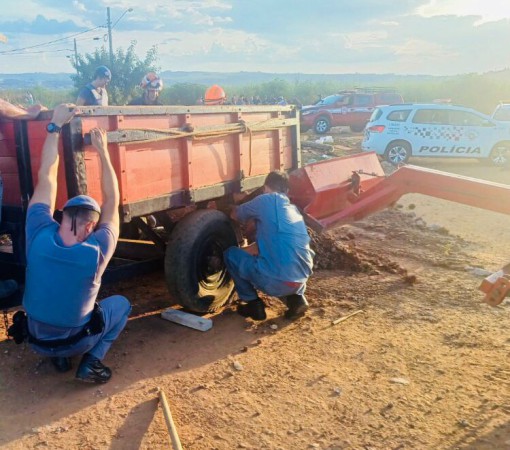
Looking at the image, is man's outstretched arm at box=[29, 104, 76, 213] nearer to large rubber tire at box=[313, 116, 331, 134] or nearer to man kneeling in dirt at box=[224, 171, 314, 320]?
man kneeling in dirt at box=[224, 171, 314, 320]

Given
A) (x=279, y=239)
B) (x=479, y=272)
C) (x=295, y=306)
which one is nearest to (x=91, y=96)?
(x=279, y=239)

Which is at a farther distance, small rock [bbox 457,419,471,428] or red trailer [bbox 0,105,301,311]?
red trailer [bbox 0,105,301,311]

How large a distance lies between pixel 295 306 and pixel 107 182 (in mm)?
2129

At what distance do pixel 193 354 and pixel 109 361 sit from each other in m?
0.64

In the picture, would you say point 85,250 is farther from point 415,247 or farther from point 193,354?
point 415,247

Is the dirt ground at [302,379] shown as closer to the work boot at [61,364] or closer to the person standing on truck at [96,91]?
the work boot at [61,364]

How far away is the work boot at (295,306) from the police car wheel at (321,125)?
1968 cm

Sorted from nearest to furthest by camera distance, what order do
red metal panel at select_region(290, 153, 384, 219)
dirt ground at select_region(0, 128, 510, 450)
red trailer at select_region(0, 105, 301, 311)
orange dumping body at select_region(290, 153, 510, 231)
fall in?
dirt ground at select_region(0, 128, 510, 450) < red trailer at select_region(0, 105, 301, 311) < orange dumping body at select_region(290, 153, 510, 231) < red metal panel at select_region(290, 153, 384, 219)

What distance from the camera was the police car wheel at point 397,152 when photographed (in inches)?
624

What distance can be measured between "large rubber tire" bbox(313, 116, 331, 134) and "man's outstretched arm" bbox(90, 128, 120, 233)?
20.8 m

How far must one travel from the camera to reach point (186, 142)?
15.5 ft

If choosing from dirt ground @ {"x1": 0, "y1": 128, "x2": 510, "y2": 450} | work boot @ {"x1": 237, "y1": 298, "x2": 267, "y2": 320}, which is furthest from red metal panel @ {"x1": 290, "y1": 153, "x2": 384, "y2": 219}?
work boot @ {"x1": 237, "y1": 298, "x2": 267, "y2": 320}

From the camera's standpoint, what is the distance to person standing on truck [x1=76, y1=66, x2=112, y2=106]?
725cm

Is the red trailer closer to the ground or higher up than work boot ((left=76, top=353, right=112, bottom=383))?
higher up
